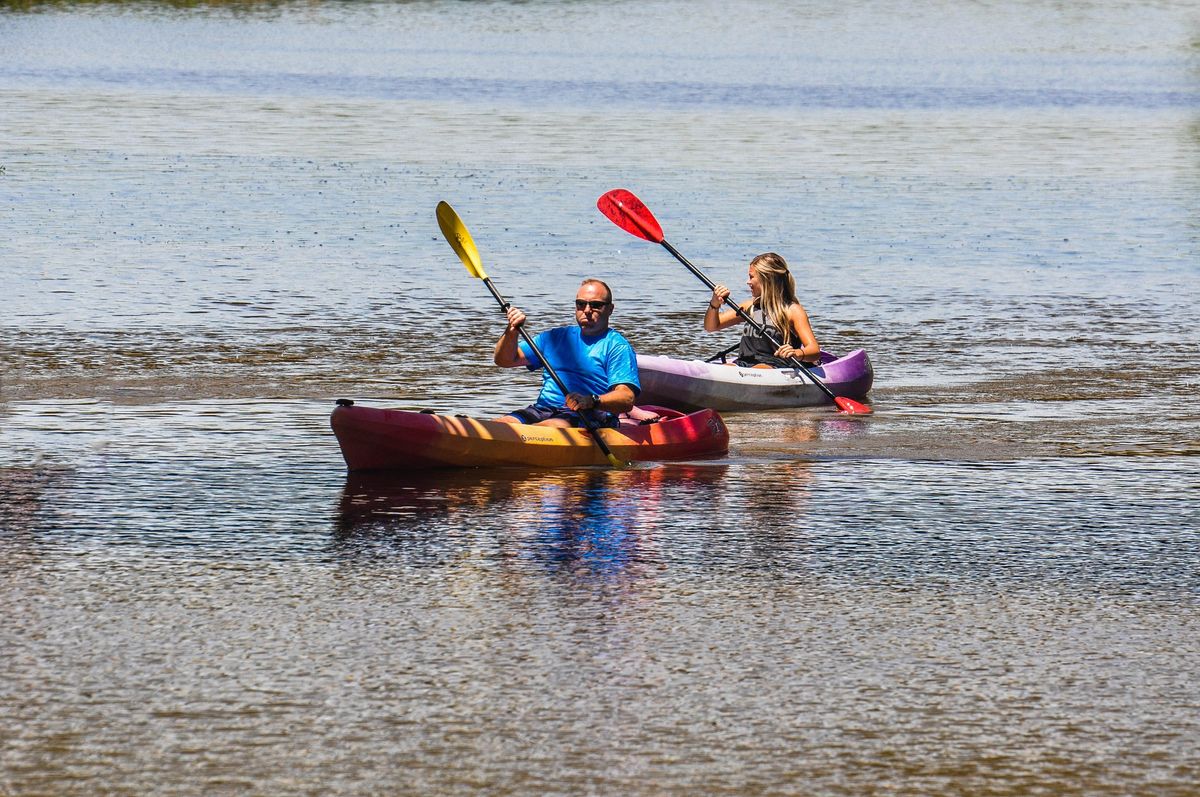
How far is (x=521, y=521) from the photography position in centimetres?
1038

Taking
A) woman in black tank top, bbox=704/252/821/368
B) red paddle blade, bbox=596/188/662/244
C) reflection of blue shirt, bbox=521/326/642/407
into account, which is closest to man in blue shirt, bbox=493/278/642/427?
reflection of blue shirt, bbox=521/326/642/407

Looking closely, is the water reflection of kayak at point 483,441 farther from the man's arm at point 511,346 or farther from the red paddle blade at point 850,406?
the red paddle blade at point 850,406

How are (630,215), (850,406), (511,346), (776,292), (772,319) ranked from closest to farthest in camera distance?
1. (511,346)
2. (850,406)
3. (776,292)
4. (772,319)
5. (630,215)

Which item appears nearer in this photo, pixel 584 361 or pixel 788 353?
pixel 584 361

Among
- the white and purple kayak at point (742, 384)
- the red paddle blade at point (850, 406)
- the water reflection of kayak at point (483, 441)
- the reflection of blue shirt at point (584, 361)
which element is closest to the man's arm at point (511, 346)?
the reflection of blue shirt at point (584, 361)

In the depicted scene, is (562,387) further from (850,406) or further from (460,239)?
(850,406)

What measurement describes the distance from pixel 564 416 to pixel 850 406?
2.97 meters

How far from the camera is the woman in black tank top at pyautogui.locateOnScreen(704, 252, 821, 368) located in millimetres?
15141

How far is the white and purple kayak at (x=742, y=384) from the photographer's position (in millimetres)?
14727

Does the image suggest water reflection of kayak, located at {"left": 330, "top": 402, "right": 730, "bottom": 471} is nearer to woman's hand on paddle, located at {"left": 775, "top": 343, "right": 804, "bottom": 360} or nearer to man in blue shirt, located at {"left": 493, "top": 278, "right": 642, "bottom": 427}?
man in blue shirt, located at {"left": 493, "top": 278, "right": 642, "bottom": 427}

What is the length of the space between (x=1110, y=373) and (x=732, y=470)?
4.93m

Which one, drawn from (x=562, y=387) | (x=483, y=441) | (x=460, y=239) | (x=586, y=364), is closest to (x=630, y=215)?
(x=460, y=239)

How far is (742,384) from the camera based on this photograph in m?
15.0

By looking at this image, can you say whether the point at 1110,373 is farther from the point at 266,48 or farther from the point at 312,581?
the point at 266,48
